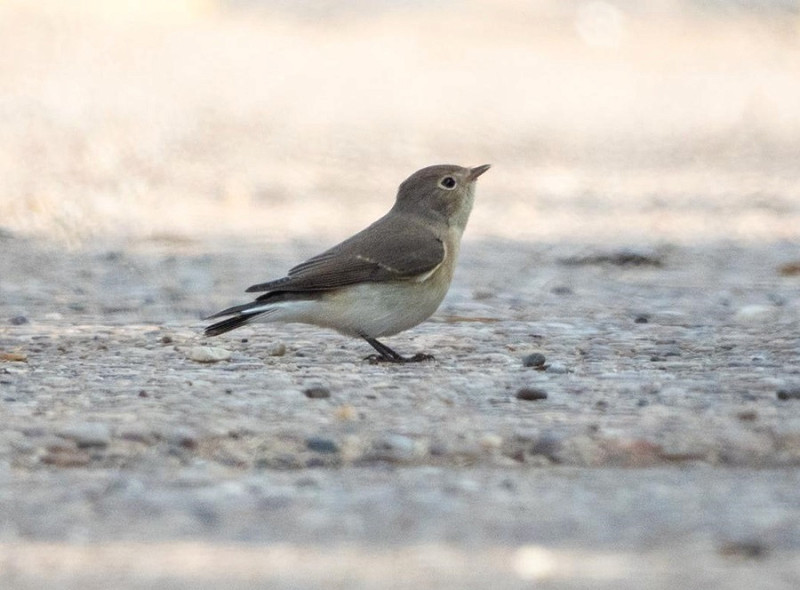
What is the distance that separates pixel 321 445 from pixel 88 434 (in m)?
0.60

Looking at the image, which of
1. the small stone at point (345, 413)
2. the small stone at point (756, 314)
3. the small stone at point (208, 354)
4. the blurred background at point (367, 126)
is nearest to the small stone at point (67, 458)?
the small stone at point (345, 413)

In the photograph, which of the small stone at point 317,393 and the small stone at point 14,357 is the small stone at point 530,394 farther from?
the small stone at point 14,357

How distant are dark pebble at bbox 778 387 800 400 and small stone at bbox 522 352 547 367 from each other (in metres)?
0.95

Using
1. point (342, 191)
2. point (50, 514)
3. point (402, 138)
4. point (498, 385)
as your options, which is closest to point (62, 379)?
point (498, 385)

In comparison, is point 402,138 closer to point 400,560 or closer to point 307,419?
point 307,419

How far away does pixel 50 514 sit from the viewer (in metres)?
3.47

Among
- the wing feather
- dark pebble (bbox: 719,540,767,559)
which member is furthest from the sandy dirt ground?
the wing feather

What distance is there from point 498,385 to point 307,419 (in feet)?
2.71

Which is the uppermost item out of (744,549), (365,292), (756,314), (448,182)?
(448,182)

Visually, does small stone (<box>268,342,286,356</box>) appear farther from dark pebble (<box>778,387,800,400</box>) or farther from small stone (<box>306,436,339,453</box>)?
dark pebble (<box>778,387,800,400</box>)

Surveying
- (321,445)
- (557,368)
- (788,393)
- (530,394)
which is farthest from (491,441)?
(557,368)

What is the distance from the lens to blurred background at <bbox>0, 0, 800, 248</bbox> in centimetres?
1060

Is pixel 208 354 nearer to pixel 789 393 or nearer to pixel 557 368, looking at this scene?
pixel 557 368

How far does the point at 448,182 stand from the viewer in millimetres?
6352
